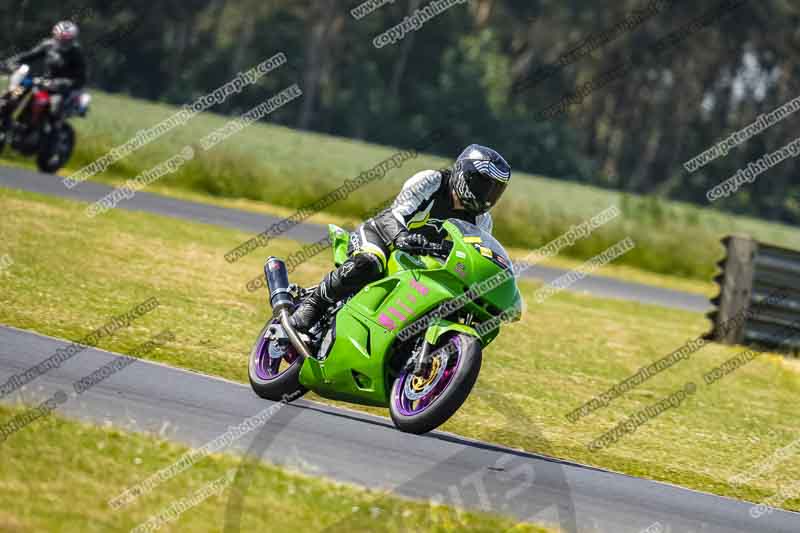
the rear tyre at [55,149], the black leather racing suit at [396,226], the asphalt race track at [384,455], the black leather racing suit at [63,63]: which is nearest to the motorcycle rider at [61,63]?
the black leather racing suit at [63,63]

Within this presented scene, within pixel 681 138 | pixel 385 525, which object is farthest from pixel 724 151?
pixel 385 525

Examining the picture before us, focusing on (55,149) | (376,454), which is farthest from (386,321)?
(55,149)

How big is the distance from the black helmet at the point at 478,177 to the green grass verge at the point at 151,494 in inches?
95.4

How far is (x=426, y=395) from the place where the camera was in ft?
25.9

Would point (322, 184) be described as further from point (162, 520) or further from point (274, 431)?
point (162, 520)

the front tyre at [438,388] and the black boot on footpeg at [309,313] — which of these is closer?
the front tyre at [438,388]

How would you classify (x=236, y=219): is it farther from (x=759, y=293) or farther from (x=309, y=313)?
(x=309, y=313)

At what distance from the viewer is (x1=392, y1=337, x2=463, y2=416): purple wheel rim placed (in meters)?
7.70

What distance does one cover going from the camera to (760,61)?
7119 centimetres

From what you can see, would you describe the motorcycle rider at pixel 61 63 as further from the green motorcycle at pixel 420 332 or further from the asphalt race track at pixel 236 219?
the green motorcycle at pixel 420 332

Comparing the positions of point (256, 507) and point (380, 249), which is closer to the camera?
point (256, 507)

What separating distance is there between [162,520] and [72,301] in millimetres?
6398

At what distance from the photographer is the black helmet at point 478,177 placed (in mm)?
8180

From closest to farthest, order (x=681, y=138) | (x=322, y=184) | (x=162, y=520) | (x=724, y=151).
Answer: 1. (x=162, y=520)
2. (x=322, y=184)
3. (x=724, y=151)
4. (x=681, y=138)
